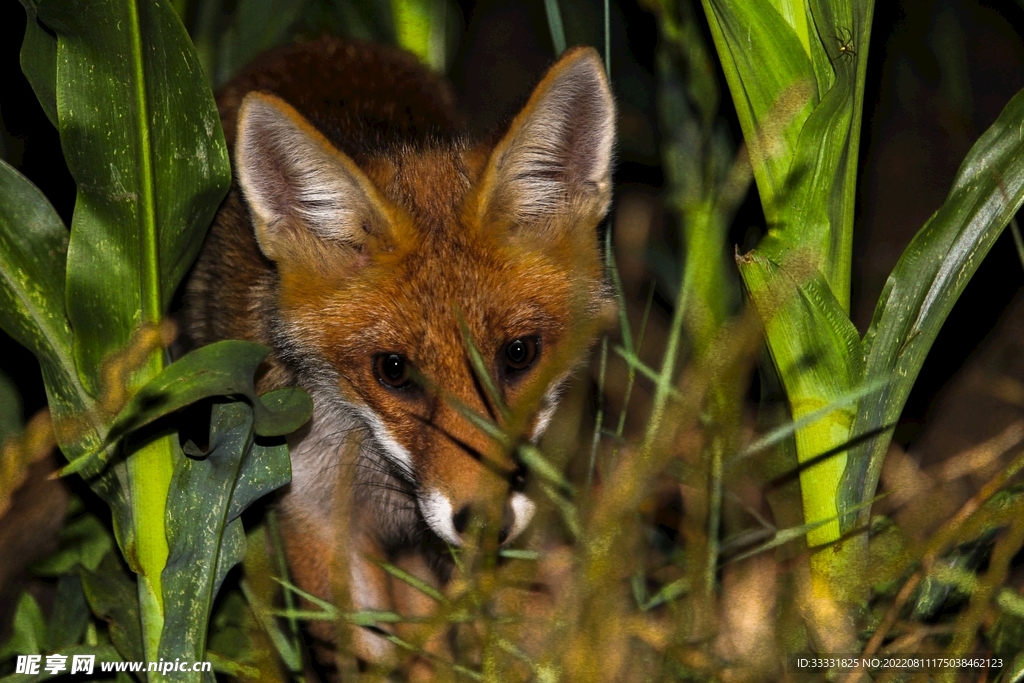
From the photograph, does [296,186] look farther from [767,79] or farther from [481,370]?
[767,79]

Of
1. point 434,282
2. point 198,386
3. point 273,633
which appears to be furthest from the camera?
point 434,282

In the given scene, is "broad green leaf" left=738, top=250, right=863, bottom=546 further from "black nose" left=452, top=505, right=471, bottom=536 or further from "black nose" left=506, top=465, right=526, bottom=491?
"black nose" left=452, top=505, right=471, bottom=536

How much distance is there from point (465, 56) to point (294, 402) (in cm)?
254

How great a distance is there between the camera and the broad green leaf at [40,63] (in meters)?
2.21

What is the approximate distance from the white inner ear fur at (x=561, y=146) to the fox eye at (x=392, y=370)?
478mm

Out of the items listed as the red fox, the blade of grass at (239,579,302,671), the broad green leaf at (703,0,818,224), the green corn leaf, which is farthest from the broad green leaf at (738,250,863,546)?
the green corn leaf

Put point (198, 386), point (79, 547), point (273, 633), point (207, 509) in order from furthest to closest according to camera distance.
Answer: point (79, 547), point (273, 633), point (207, 509), point (198, 386)

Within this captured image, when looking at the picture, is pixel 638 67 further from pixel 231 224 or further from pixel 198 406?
pixel 198 406

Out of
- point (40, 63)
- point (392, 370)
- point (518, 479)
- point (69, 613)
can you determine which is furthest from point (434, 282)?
point (69, 613)

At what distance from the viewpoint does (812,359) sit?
226cm

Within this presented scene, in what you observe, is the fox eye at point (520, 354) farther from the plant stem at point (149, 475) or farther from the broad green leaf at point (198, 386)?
the plant stem at point (149, 475)

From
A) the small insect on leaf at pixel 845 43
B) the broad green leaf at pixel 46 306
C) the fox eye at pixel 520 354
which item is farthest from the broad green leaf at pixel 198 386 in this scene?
the small insect on leaf at pixel 845 43

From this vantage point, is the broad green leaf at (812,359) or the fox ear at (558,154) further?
the fox ear at (558,154)

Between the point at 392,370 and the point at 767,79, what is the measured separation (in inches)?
43.2
